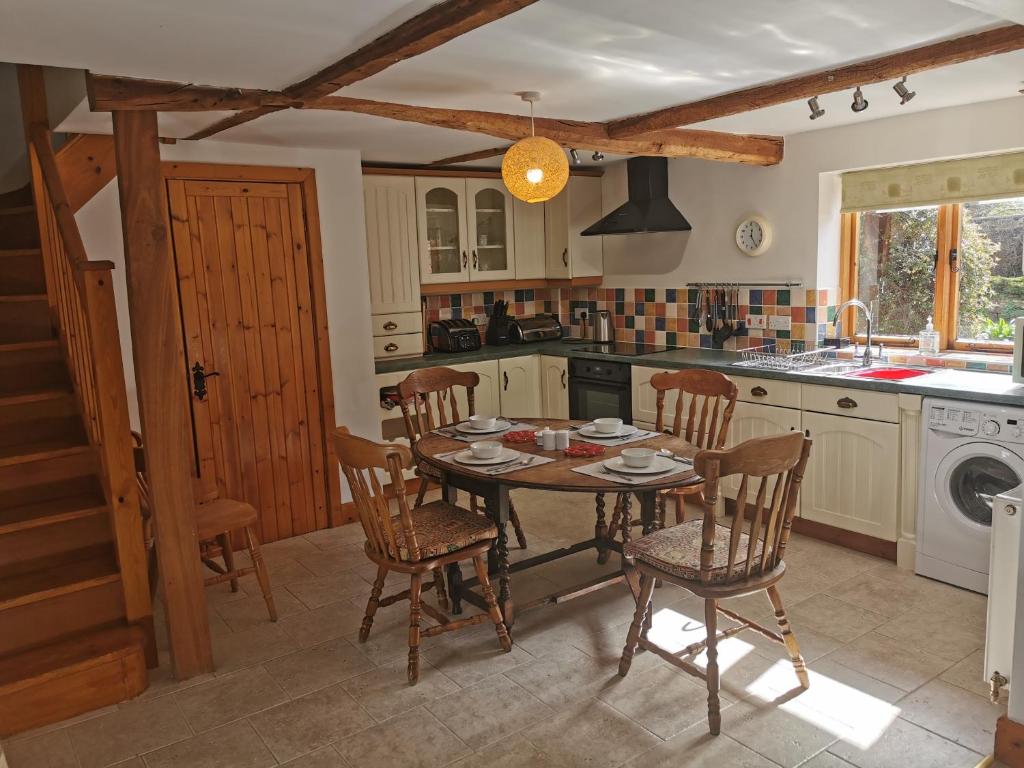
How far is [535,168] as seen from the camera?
296cm

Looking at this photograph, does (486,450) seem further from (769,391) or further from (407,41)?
(769,391)

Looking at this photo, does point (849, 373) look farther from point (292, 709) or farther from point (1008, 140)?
point (292, 709)

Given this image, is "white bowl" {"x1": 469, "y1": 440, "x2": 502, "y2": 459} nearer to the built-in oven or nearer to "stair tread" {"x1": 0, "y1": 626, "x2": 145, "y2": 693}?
"stair tread" {"x1": 0, "y1": 626, "x2": 145, "y2": 693}

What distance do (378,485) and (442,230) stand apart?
114 inches

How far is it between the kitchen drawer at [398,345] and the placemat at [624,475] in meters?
2.36

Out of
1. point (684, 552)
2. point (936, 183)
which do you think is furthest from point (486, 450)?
point (936, 183)

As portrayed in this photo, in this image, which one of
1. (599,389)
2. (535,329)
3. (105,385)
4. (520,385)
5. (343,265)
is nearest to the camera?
(105,385)

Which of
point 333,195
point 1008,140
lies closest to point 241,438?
point 333,195

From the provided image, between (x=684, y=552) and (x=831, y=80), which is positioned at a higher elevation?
(x=831, y=80)

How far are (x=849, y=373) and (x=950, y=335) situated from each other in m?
0.68

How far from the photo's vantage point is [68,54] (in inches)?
95.6

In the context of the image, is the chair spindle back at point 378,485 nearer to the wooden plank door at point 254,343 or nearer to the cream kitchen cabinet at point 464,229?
the wooden plank door at point 254,343

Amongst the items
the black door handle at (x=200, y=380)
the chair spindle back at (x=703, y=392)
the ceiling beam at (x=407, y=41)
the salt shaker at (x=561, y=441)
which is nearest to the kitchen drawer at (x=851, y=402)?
the chair spindle back at (x=703, y=392)

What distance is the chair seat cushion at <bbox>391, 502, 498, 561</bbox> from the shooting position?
2.85m
